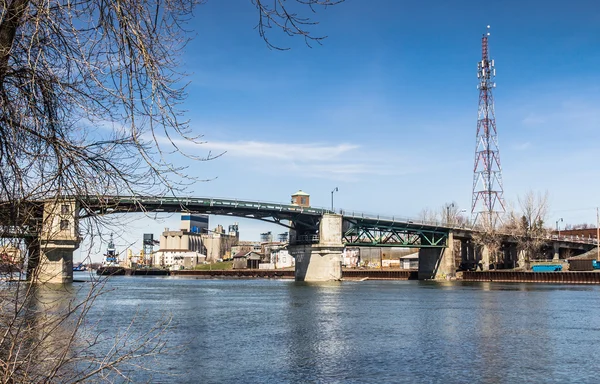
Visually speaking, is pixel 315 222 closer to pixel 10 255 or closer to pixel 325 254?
pixel 325 254

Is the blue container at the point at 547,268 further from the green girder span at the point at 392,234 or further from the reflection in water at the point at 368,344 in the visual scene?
the reflection in water at the point at 368,344

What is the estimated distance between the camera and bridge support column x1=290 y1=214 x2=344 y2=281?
107062 mm

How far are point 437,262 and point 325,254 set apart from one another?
2902 cm

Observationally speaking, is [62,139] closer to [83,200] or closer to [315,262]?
[83,200]

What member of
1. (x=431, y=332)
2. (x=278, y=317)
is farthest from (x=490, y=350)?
(x=278, y=317)

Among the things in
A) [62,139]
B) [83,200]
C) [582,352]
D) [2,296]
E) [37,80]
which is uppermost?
[37,80]

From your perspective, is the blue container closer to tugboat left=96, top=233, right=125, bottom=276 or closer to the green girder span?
the green girder span

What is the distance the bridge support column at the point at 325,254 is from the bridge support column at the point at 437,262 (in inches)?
966

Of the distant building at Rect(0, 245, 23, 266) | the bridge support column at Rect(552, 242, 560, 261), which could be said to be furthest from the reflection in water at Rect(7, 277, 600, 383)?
the bridge support column at Rect(552, 242, 560, 261)

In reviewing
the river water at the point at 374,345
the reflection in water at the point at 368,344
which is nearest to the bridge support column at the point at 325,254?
the reflection in water at the point at 368,344

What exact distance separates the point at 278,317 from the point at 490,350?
17243 mm

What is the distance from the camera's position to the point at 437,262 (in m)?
125

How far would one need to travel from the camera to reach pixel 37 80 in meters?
7.02

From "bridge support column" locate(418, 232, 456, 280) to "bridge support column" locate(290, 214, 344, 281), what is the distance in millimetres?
24528
